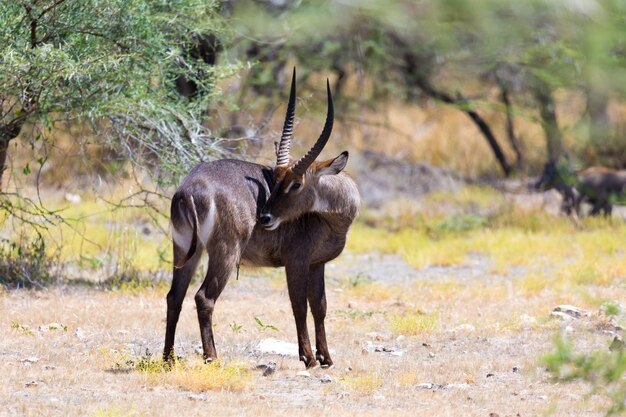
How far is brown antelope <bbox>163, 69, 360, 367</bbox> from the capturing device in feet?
24.8

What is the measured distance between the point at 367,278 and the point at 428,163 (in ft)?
25.4

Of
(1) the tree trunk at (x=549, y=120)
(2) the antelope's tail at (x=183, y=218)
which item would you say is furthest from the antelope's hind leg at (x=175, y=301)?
(1) the tree trunk at (x=549, y=120)

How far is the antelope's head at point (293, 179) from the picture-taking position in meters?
7.90

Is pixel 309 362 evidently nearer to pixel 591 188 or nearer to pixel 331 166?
pixel 331 166

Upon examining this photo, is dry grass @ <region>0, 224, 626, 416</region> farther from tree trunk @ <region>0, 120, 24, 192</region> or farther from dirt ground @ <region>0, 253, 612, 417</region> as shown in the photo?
tree trunk @ <region>0, 120, 24, 192</region>

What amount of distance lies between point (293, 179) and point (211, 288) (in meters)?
1.07

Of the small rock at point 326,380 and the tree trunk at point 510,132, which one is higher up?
the tree trunk at point 510,132

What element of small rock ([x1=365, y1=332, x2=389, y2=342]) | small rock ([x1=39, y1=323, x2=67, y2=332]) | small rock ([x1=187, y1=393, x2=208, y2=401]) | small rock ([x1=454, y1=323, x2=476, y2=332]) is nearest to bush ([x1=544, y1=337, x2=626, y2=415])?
small rock ([x1=187, y1=393, x2=208, y2=401])

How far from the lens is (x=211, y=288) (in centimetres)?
755

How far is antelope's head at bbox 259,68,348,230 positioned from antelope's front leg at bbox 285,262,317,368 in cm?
38

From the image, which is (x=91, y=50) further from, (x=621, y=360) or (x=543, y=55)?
(x=543, y=55)

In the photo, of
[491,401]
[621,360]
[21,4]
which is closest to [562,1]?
[21,4]

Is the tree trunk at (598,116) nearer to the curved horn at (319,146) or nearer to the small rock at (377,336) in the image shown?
the small rock at (377,336)

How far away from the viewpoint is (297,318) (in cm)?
Answer: 809
